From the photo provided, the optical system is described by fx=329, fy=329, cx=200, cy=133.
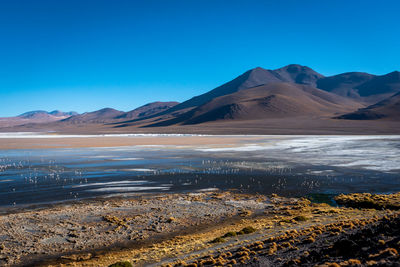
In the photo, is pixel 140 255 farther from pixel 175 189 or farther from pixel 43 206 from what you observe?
pixel 175 189

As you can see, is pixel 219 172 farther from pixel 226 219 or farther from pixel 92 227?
pixel 92 227

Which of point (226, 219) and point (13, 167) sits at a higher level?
point (13, 167)

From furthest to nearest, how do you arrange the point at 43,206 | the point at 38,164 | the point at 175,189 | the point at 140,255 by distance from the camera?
the point at 38,164
the point at 175,189
the point at 43,206
the point at 140,255

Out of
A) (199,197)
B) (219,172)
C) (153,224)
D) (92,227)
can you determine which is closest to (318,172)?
(219,172)

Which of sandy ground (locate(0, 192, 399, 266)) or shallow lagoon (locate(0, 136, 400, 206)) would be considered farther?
shallow lagoon (locate(0, 136, 400, 206))

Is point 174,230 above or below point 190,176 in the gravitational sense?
below

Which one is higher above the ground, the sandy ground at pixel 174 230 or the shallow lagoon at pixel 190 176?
the shallow lagoon at pixel 190 176

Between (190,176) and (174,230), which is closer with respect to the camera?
(174,230)

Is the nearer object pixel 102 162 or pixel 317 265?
pixel 317 265

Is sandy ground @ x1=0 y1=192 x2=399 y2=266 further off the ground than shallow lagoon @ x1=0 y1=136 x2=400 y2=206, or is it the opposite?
shallow lagoon @ x1=0 y1=136 x2=400 y2=206

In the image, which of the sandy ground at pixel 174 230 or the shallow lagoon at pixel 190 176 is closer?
the sandy ground at pixel 174 230

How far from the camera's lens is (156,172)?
3098 centimetres

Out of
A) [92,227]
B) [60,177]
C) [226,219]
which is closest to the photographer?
[92,227]

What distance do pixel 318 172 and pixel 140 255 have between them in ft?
73.2
